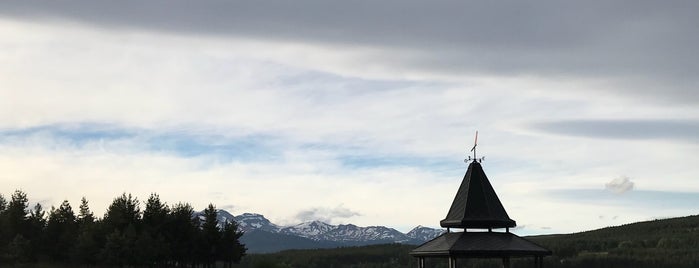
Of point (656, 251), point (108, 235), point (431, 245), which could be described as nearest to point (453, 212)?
point (431, 245)

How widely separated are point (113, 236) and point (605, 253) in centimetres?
12103

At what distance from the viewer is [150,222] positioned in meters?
70.9

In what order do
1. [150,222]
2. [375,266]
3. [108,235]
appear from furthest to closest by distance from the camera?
1. [375,266]
2. [150,222]
3. [108,235]

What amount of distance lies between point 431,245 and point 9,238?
40752 mm

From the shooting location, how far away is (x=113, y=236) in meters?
63.5

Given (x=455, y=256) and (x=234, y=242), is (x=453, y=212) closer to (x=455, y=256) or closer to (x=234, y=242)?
(x=455, y=256)

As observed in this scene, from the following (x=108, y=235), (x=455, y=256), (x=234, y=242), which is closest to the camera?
(x=455, y=256)

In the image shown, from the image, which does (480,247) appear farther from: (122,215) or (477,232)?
(122,215)

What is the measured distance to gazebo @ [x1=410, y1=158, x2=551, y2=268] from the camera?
132 feet

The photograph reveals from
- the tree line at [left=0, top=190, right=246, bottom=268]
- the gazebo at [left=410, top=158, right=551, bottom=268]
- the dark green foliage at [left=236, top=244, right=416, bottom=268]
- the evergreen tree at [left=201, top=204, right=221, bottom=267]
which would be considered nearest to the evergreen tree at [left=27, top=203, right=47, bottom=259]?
the tree line at [left=0, top=190, right=246, bottom=268]

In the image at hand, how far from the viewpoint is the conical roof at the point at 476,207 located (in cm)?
4150

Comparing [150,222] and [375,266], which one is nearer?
[150,222]

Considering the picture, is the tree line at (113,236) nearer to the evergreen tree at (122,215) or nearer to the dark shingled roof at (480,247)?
the evergreen tree at (122,215)

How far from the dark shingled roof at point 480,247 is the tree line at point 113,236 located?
3059 cm
